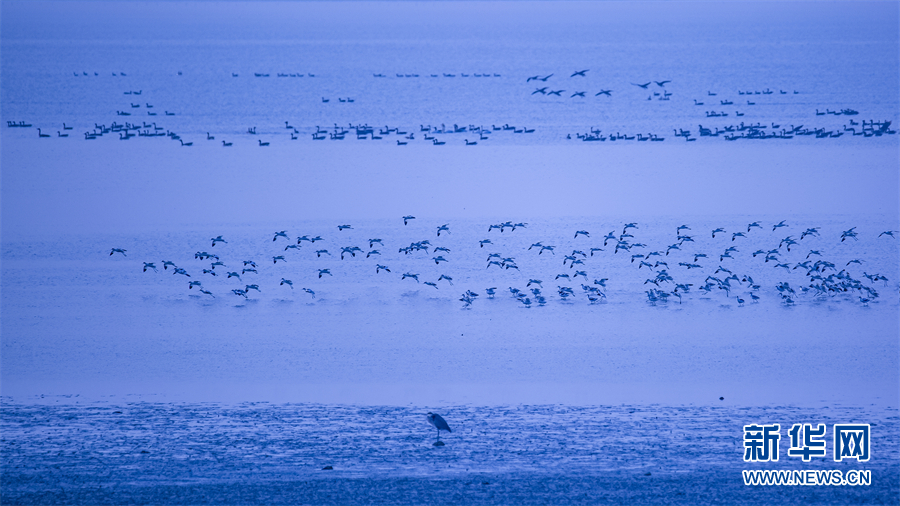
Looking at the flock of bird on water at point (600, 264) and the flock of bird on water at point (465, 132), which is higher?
the flock of bird on water at point (465, 132)

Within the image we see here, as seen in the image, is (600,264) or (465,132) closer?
(600,264)

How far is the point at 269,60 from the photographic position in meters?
96.0

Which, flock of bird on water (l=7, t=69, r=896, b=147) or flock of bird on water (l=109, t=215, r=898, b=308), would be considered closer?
flock of bird on water (l=109, t=215, r=898, b=308)

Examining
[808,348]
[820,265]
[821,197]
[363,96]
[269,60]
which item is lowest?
[808,348]

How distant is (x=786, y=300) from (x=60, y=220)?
1569 centimetres

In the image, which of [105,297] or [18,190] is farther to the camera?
[18,190]

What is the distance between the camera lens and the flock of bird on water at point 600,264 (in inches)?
647

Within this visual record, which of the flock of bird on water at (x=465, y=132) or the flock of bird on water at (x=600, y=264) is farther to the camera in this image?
A: the flock of bird on water at (x=465, y=132)

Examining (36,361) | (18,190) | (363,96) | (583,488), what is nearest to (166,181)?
(18,190)

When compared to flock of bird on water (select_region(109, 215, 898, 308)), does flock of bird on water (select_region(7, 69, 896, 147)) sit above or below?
above

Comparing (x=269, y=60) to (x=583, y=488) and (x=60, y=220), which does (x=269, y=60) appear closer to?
(x=60, y=220)

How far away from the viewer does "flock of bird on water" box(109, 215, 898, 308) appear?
16.4 metres

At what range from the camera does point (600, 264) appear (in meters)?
18.5

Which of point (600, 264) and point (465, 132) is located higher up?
point (465, 132)
